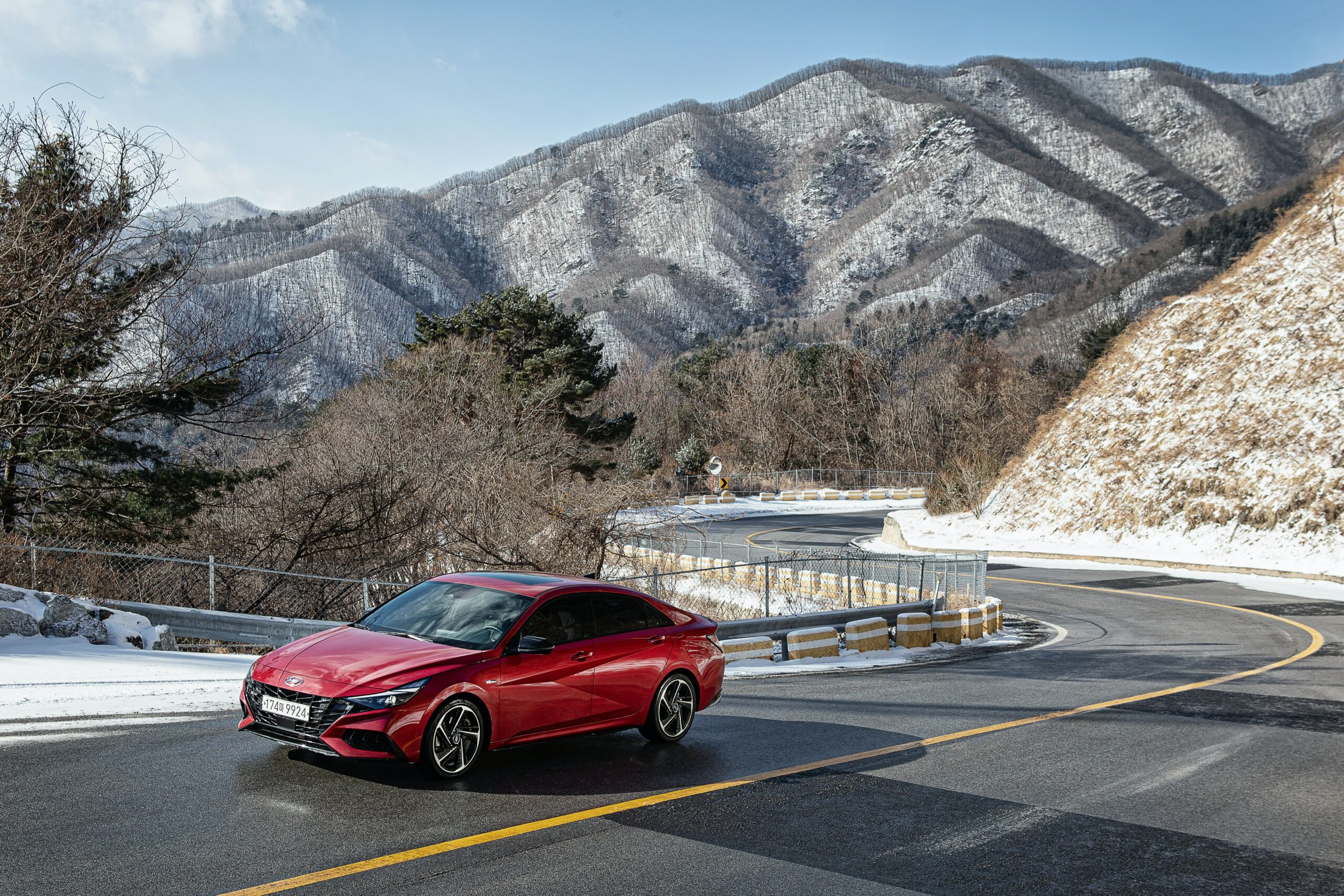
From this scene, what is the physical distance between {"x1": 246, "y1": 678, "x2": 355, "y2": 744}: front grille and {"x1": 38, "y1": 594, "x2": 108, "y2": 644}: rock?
22.7 feet

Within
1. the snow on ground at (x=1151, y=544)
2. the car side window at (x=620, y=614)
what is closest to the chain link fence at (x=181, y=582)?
the car side window at (x=620, y=614)

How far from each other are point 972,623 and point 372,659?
1400 centimetres

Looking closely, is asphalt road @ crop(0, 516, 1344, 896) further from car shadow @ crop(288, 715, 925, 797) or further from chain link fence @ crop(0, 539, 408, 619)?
chain link fence @ crop(0, 539, 408, 619)

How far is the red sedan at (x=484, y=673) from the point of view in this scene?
21.6 feet

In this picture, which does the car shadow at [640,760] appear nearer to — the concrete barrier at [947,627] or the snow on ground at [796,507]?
the concrete barrier at [947,627]

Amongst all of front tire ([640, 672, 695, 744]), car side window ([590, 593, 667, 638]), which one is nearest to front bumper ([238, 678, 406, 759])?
car side window ([590, 593, 667, 638])

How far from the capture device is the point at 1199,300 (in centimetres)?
4516

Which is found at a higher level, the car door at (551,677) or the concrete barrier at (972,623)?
the car door at (551,677)

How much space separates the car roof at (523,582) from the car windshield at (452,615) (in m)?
0.06

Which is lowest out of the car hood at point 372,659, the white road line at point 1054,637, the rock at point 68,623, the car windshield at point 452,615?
the white road line at point 1054,637

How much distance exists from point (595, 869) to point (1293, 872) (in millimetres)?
4009

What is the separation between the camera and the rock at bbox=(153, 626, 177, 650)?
13094 millimetres

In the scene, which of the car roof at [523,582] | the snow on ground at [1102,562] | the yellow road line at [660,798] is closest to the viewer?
the yellow road line at [660,798]

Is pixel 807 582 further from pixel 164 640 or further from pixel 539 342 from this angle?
pixel 539 342
